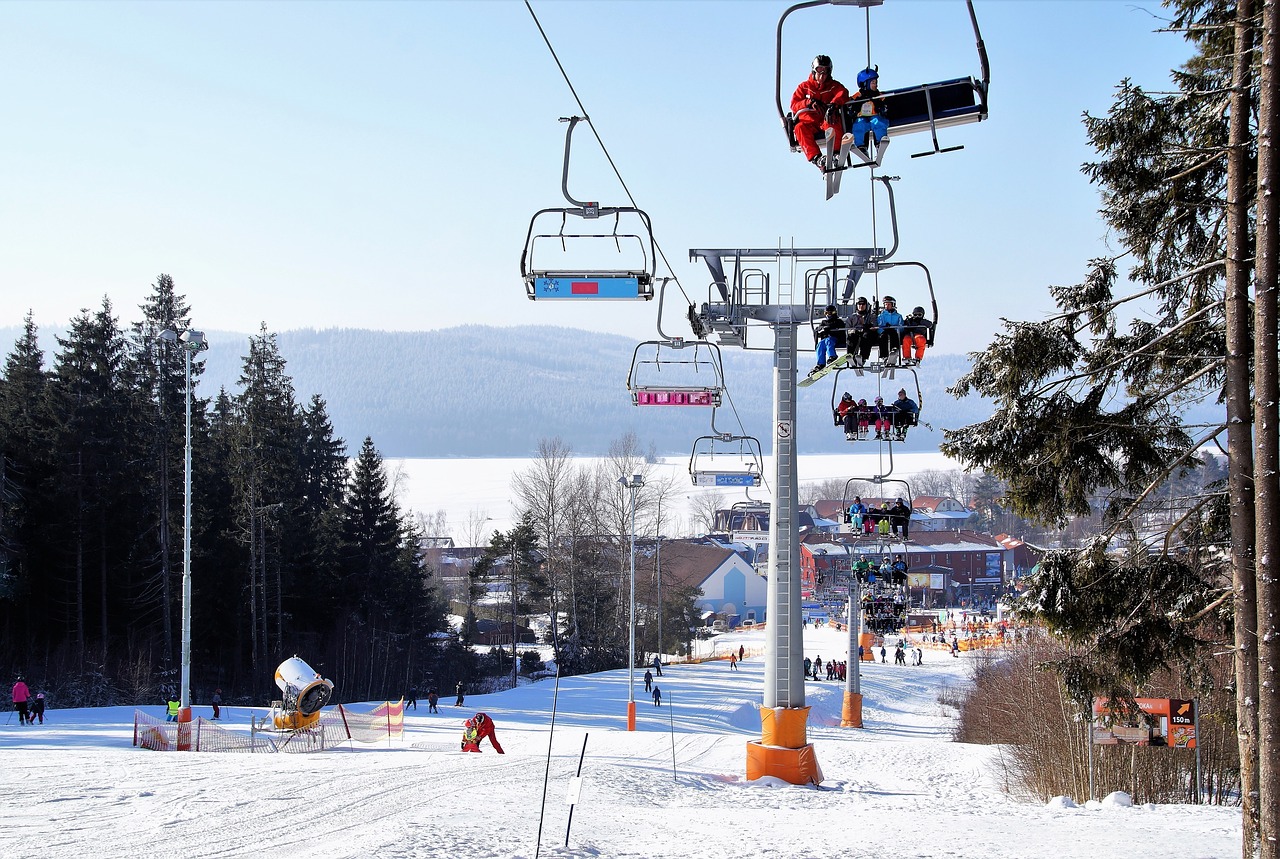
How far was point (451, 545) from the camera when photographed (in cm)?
12825

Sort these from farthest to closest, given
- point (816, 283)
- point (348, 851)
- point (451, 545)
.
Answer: point (451, 545)
point (816, 283)
point (348, 851)

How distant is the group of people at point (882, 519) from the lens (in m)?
25.9

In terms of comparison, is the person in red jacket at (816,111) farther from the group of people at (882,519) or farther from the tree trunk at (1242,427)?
the group of people at (882,519)

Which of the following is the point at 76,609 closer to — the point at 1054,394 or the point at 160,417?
the point at 160,417

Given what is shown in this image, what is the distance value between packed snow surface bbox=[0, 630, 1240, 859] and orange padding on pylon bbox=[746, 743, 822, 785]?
259 mm

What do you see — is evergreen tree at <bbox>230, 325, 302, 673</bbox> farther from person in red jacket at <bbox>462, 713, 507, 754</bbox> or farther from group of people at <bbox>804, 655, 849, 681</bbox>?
person in red jacket at <bbox>462, 713, 507, 754</bbox>

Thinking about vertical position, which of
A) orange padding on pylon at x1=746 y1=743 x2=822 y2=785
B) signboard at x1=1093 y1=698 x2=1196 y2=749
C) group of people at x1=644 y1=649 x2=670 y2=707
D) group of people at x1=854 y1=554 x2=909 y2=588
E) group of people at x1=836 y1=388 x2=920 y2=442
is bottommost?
group of people at x1=644 y1=649 x2=670 y2=707

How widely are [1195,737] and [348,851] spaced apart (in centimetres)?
1314

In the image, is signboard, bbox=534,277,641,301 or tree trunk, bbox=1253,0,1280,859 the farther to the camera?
signboard, bbox=534,277,641,301

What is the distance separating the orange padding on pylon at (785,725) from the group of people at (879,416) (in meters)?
5.64

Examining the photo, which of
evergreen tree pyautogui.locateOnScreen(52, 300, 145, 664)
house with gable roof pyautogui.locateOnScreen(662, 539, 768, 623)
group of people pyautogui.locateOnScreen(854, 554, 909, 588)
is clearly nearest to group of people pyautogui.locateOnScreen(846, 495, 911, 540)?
group of people pyautogui.locateOnScreen(854, 554, 909, 588)

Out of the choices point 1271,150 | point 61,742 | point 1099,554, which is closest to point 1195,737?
point 1099,554

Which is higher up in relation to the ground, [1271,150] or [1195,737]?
[1271,150]

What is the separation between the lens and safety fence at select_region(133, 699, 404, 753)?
81.5ft
